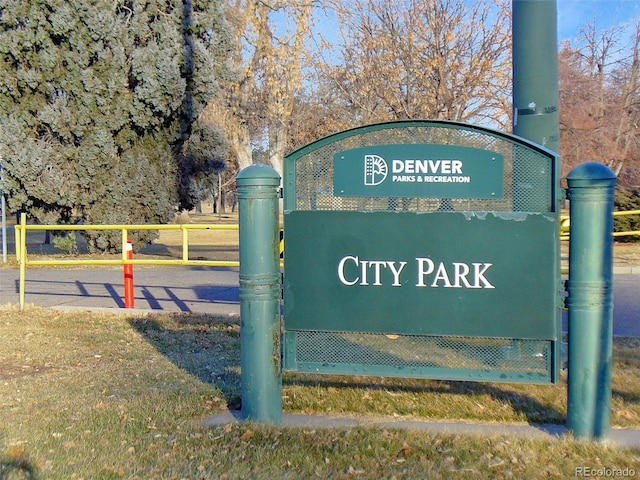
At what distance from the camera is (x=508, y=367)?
461cm

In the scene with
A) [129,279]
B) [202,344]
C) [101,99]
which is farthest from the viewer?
[101,99]

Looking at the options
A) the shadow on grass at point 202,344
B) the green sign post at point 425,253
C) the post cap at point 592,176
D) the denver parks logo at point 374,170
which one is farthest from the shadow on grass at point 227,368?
the denver parks logo at point 374,170

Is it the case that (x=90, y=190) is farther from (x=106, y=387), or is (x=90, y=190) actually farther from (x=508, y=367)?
(x=508, y=367)

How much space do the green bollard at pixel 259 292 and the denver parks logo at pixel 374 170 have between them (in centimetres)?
63

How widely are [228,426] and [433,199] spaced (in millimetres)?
2063

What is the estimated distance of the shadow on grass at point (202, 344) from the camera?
621cm

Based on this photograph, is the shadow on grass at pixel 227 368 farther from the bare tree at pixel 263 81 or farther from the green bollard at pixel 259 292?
the bare tree at pixel 263 81

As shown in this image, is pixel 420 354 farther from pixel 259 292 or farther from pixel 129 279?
pixel 129 279

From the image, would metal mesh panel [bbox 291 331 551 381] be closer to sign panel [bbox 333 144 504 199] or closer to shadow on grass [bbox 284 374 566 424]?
shadow on grass [bbox 284 374 566 424]

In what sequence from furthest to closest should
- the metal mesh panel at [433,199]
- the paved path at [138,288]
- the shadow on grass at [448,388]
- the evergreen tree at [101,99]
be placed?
the evergreen tree at [101,99], the paved path at [138,288], the shadow on grass at [448,388], the metal mesh panel at [433,199]

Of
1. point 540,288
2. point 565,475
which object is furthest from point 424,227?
point 565,475

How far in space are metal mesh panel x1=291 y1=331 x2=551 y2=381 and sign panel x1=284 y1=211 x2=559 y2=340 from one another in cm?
11

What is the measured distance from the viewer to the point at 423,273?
463 cm

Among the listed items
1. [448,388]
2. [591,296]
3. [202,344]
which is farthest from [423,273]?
[202,344]
